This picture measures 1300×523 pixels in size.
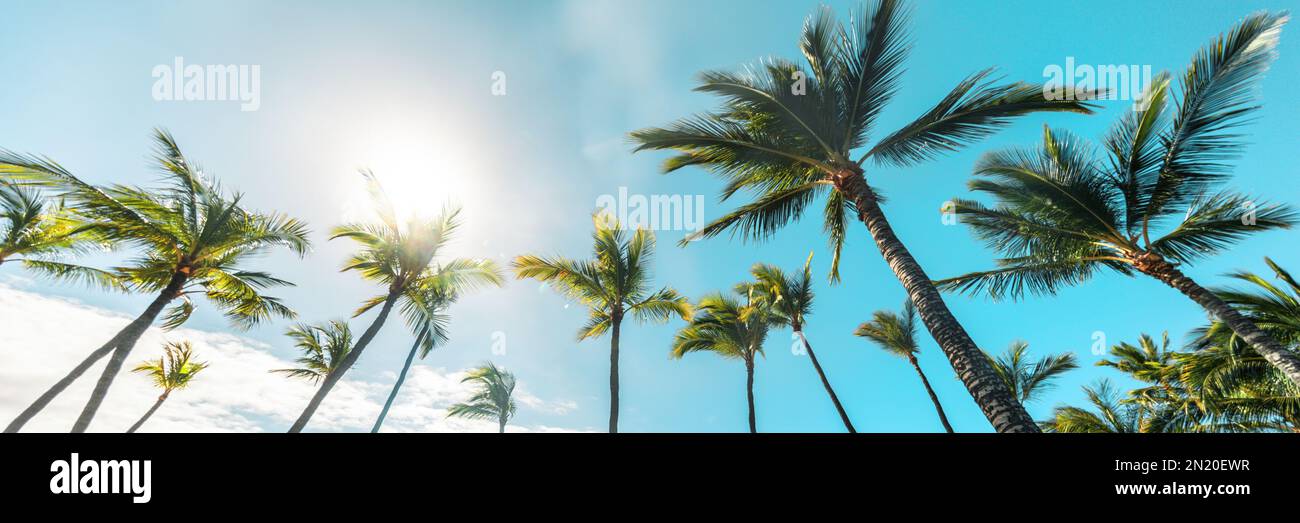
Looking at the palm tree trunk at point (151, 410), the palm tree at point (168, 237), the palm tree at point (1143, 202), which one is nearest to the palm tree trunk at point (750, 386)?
the palm tree at point (1143, 202)

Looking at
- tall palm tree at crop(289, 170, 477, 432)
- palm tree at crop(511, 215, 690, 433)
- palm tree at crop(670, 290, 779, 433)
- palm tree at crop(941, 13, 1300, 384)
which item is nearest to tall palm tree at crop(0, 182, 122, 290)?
tall palm tree at crop(289, 170, 477, 432)

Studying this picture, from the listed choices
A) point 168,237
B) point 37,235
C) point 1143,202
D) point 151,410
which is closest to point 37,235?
point 37,235

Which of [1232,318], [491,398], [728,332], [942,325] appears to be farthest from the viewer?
[491,398]

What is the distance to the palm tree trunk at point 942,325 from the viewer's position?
4.08 m

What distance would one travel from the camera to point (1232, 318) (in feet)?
22.4

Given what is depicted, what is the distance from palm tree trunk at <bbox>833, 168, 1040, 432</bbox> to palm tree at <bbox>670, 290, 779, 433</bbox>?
845cm

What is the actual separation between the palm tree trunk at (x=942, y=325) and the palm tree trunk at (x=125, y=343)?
15457 millimetres

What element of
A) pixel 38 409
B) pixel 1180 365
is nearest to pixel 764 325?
pixel 1180 365

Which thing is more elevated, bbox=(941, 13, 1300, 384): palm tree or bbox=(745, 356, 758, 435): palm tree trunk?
bbox=(941, 13, 1300, 384): palm tree

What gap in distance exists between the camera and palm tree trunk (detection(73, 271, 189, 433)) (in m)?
9.39

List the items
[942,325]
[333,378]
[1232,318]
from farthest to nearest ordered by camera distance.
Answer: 1. [333,378]
2. [1232,318]
3. [942,325]

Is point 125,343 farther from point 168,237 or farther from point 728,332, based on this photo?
point 728,332

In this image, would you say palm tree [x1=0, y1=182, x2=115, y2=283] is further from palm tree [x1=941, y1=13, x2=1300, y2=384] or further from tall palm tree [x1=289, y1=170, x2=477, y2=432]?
palm tree [x1=941, y1=13, x2=1300, y2=384]

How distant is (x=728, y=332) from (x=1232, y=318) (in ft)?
36.9
